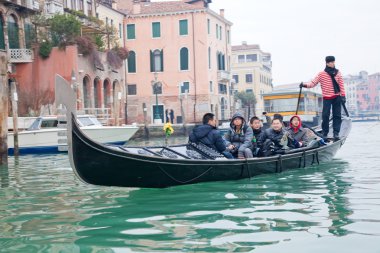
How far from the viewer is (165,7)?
34031mm

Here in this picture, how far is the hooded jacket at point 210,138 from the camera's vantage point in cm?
776

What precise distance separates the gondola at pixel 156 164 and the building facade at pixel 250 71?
43583 millimetres

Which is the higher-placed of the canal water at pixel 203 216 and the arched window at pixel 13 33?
the arched window at pixel 13 33

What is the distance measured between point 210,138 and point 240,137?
0.60 meters

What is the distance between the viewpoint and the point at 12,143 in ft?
50.2

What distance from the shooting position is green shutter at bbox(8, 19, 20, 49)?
21125 mm

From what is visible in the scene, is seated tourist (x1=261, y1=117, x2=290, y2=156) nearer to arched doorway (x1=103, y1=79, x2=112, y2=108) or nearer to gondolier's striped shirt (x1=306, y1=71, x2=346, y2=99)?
gondolier's striped shirt (x1=306, y1=71, x2=346, y2=99)

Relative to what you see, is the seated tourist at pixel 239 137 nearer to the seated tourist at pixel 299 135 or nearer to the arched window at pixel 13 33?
the seated tourist at pixel 299 135

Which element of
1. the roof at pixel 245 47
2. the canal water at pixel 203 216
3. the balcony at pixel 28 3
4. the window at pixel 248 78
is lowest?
the canal water at pixel 203 216

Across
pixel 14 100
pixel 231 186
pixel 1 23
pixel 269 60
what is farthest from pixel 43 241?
pixel 269 60

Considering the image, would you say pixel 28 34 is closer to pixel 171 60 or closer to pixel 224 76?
pixel 171 60

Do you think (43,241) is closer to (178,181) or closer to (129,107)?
(178,181)

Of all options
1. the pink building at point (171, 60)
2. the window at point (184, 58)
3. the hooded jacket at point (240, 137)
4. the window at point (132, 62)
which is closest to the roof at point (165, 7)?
the pink building at point (171, 60)

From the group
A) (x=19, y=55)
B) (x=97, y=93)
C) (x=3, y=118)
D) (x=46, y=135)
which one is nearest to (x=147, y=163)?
(x=3, y=118)
